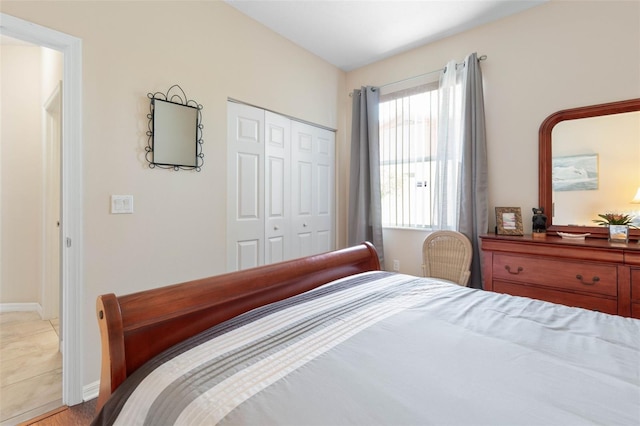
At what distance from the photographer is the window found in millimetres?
3162

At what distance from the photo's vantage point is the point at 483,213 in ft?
8.89

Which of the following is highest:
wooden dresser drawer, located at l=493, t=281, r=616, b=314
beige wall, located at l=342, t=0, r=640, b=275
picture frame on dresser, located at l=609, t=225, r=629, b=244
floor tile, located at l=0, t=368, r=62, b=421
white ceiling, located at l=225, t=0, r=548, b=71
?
white ceiling, located at l=225, t=0, r=548, b=71

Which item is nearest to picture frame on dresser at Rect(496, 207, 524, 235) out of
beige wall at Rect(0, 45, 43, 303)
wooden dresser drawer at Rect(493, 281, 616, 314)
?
wooden dresser drawer at Rect(493, 281, 616, 314)

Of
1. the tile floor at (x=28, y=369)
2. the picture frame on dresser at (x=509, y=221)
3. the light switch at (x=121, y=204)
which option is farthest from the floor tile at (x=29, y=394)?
the picture frame on dresser at (x=509, y=221)

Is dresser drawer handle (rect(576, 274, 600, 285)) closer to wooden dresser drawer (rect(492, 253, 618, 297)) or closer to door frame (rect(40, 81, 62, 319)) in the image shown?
wooden dresser drawer (rect(492, 253, 618, 297))

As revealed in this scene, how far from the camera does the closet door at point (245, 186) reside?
263cm

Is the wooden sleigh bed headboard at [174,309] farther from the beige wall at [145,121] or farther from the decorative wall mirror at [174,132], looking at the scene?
the decorative wall mirror at [174,132]

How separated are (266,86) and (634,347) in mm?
2954

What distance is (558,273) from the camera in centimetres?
212

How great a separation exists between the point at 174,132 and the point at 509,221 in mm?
2810

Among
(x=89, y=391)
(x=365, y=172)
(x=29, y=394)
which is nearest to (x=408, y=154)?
(x=365, y=172)

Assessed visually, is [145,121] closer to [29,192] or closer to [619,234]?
[29,192]

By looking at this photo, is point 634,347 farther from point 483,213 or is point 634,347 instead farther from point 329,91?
point 329,91

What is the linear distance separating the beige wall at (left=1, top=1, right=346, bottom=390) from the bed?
3.95 feet
